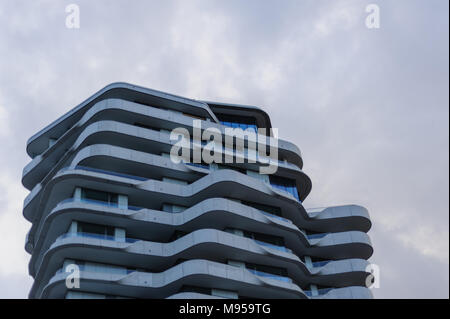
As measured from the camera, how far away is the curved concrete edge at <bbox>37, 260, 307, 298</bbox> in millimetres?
49156

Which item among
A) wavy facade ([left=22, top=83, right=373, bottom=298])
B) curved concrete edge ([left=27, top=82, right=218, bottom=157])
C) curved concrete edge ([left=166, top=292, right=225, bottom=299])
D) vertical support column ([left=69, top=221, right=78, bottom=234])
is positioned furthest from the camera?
curved concrete edge ([left=27, top=82, right=218, bottom=157])

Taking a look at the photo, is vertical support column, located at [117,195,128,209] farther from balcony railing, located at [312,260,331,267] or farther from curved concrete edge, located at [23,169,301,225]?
balcony railing, located at [312,260,331,267]

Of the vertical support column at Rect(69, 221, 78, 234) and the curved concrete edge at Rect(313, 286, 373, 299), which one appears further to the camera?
the curved concrete edge at Rect(313, 286, 373, 299)


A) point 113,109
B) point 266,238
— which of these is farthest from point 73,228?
point 266,238

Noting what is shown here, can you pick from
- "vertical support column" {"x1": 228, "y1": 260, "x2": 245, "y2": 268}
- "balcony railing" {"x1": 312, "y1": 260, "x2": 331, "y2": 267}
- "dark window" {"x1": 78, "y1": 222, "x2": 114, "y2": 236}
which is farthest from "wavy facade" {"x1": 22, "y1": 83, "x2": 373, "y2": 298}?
"balcony railing" {"x1": 312, "y1": 260, "x2": 331, "y2": 267}

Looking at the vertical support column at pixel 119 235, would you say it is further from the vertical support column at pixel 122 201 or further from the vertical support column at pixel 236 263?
the vertical support column at pixel 236 263

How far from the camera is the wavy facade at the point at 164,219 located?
5150 cm

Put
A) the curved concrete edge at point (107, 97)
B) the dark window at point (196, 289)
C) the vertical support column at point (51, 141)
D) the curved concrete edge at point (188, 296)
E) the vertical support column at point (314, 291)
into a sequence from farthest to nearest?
the vertical support column at point (51, 141), the curved concrete edge at point (107, 97), the vertical support column at point (314, 291), the dark window at point (196, 289), the curved concrete edge at point (188, 296)

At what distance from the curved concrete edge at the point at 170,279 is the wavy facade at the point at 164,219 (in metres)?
0.09

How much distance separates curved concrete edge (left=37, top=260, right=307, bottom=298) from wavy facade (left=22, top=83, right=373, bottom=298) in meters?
0.09

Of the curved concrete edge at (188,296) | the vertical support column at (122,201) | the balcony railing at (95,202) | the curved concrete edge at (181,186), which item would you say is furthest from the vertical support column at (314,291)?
the vertical support column at (122,201)

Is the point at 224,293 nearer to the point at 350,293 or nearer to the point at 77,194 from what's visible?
the point at 350,293

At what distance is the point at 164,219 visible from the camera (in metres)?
55.6
